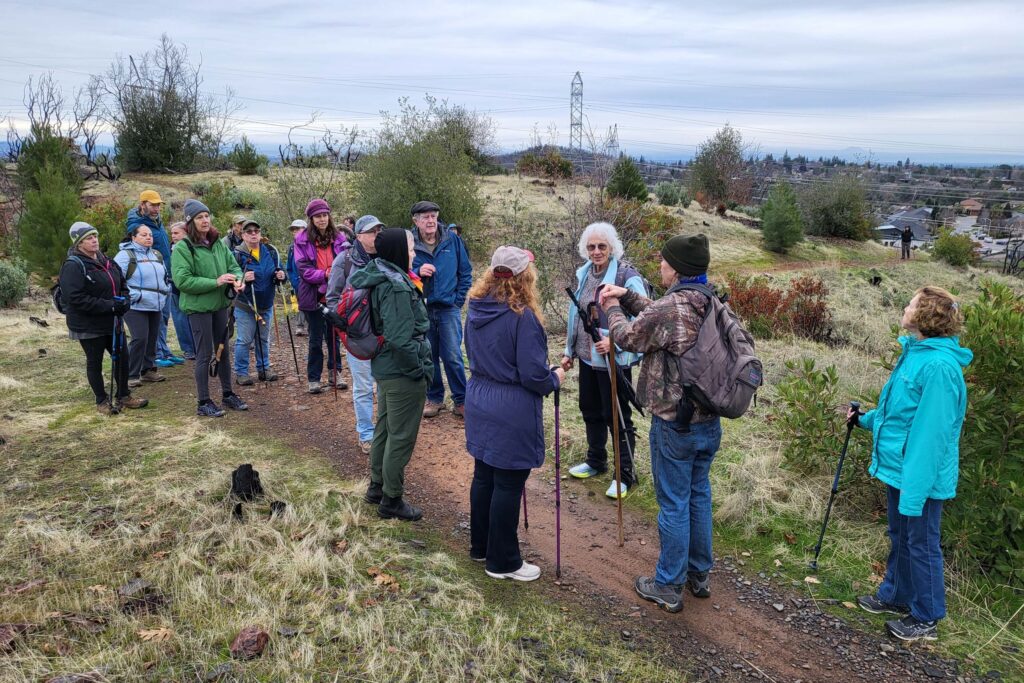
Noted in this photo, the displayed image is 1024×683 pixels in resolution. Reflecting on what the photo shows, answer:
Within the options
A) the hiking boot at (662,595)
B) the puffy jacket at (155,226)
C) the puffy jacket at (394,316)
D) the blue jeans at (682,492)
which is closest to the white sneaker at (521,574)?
the hiking boot at (662,595)

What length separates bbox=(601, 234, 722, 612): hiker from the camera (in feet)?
11.4

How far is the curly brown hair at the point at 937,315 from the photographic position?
133 inches

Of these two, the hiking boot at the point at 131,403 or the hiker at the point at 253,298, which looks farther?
the hiker at the point at 253,298

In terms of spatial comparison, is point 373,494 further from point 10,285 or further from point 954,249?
point 954,249

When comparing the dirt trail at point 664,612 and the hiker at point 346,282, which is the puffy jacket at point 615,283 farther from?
the hiker at point 346,282

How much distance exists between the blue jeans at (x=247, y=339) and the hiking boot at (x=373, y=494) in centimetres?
381

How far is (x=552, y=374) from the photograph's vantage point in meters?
3.80

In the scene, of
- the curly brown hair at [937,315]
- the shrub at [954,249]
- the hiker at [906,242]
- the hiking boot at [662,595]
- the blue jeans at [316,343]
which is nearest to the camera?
the curly brown hair at [937,315]

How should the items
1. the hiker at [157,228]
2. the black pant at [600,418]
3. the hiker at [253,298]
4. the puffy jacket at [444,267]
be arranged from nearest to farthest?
the black pant at [600,418]
the puffy jacket at [444,267]
the hiker at [253,298]
the hiker at [157,228]

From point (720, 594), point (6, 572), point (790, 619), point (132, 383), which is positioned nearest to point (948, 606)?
point (790, 619)

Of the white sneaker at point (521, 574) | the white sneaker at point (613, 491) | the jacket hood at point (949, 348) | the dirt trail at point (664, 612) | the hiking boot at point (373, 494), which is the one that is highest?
the jacket hood at point (949, 348)

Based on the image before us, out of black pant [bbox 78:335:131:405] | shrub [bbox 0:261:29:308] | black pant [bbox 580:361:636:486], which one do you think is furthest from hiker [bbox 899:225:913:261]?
shrub [bbox 0:261:29:308]

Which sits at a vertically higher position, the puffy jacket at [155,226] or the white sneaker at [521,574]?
the puffy jacket at [155,226]

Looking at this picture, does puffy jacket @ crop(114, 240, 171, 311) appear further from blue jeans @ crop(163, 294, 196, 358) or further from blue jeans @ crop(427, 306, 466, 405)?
blue jeans @ crop(427, 306, 466, 405)
